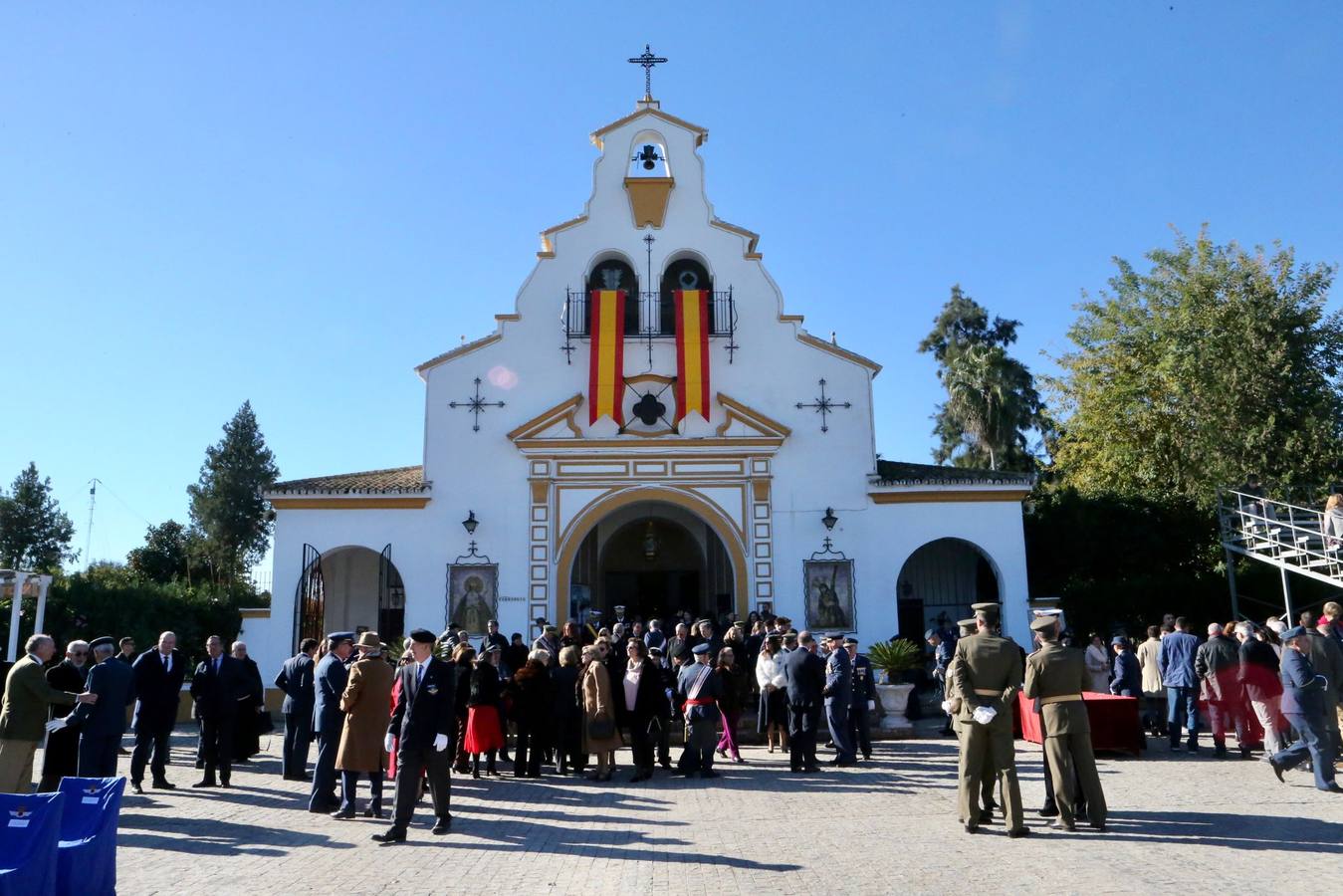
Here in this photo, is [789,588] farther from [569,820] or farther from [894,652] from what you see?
[569,820]

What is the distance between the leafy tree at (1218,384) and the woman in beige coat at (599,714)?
55.2 ft

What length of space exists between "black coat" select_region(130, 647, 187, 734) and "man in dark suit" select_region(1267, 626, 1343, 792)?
12.0 m

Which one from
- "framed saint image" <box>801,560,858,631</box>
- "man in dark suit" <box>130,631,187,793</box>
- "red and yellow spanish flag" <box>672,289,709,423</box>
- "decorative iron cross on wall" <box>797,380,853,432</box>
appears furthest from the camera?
"decorative iron cross on wall" <box>797,380,853,432</box>

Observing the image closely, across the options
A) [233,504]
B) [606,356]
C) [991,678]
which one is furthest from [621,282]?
[233,504]

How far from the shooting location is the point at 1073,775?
8.97 meters

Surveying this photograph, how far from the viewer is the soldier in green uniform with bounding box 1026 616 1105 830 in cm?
884

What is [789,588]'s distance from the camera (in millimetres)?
21422

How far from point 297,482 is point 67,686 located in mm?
11438

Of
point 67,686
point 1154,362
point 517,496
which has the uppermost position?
point 1154,362

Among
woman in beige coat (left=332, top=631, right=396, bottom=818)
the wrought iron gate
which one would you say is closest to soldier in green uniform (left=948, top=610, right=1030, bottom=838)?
woman in beige coat (left=332, top=631, right=396, bottom=818)

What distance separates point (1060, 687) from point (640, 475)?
13.5 metres

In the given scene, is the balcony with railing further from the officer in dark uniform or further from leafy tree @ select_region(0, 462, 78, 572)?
leafy tree @ select_region(0, 462, 78, 572)

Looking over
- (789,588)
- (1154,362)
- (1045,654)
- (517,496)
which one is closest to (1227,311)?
(1154,362)

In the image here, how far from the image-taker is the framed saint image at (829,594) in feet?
69.5
